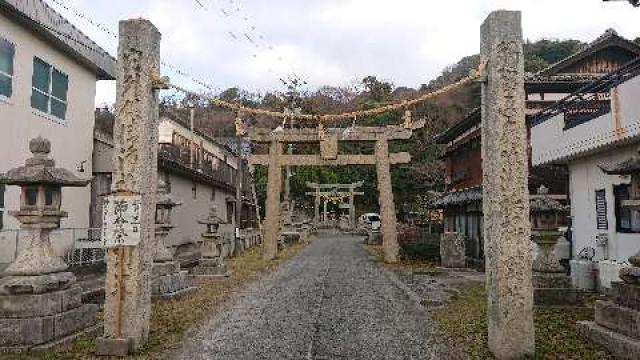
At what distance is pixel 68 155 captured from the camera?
1620 centimetres

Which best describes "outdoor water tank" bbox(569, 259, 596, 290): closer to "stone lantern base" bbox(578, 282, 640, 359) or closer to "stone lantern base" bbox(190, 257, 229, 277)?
"stone lantern base" bbox(578, 282, 640, 359)

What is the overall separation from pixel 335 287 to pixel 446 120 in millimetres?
40161

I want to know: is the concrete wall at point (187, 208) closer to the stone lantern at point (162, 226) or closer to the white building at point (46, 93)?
the white building at point (46, 93)

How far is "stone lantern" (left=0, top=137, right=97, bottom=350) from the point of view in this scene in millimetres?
7035

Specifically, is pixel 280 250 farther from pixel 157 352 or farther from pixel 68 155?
pixel 157 352

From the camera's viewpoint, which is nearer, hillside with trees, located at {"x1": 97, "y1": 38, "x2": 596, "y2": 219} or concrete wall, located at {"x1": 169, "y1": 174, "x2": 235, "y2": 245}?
concrete wall, located at {"x1": 169, "y1": 174, "x2": 235, "y2": 245}

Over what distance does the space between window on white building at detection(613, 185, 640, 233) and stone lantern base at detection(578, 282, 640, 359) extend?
5063mm

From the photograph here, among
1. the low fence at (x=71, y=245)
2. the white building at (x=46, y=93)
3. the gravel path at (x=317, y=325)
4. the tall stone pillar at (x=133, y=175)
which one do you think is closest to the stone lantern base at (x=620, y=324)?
the gravel path at (x=317, y=325)

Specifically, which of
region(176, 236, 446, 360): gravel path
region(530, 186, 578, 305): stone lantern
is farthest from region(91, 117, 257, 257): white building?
region(530, 186, 578, 305): stone lantern

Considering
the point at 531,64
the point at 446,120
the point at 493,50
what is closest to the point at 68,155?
the point at 493,50

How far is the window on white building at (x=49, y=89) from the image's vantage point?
14.4m

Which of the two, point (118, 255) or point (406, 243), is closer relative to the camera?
point (118, 255)

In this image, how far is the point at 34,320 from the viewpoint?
7.05 meters

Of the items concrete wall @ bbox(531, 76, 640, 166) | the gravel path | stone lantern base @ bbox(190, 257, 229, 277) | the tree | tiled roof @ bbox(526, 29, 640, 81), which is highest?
the tree
